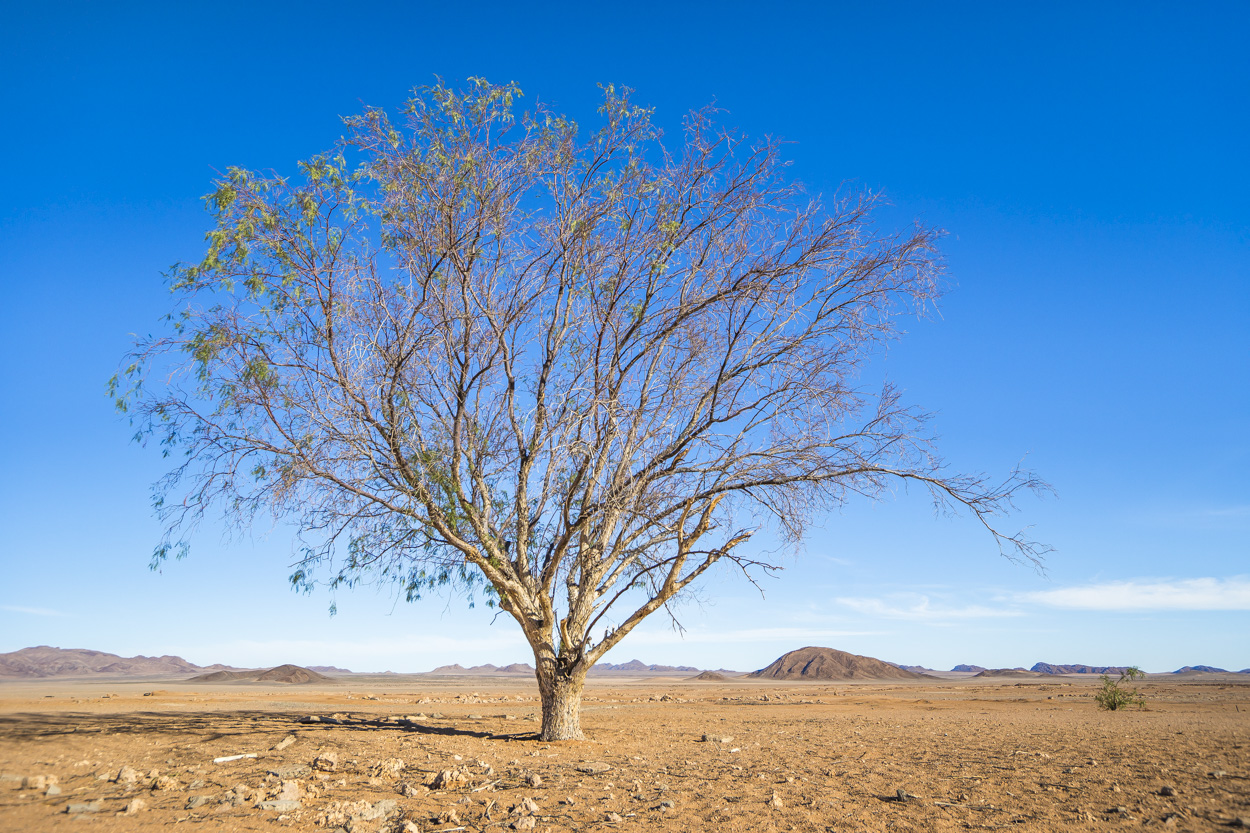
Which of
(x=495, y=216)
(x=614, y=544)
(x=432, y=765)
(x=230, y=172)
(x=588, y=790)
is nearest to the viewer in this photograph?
(x=588, y=790)

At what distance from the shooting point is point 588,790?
26.1ft

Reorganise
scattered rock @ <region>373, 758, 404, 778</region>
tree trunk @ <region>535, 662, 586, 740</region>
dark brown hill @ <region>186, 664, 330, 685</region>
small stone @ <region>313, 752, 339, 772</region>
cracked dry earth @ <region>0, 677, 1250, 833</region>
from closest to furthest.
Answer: cracked dry earth @ <region>0, 677, 1250, 833</region> < scattered rock @ <region>373, 758, 404, 778</region> < small stone @ <region>313, 752, 339, 772</region> < tree trunk @ <region>535, 662, 586, 740</region> < dark brown hill @ <region>186, 664, 330, 685</region>

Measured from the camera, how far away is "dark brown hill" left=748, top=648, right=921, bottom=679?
80.4m

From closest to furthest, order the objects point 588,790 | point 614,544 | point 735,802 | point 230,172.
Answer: point 735,802 → point 588,790 → point 230,172 → point 614,544

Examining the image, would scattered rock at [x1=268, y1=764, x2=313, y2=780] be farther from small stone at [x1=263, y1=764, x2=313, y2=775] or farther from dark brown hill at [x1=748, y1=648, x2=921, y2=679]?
dark brown hill at [x1=748, y1=648, x2=921, y2=679]

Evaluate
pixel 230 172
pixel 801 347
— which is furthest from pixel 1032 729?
pixel 230 172

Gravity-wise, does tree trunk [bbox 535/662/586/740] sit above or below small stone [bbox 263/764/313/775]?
above

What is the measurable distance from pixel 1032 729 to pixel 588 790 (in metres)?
11.2

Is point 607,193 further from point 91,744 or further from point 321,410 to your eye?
point 91,744

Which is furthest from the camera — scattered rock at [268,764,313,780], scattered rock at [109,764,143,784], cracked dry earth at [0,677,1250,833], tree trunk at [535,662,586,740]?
tree trunk at [535,662,586,740]

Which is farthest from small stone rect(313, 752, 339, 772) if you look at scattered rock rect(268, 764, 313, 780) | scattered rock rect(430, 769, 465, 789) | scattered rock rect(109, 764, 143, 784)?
scattered rock rect(109, 764, 143, 784)

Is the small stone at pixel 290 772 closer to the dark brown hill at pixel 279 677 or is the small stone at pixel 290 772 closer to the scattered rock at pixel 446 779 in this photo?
the scattered rock at pixel 446 779

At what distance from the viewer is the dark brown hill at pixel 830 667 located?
264ft

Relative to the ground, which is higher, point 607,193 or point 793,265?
point 607,193
